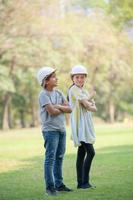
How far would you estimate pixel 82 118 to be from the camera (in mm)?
9898

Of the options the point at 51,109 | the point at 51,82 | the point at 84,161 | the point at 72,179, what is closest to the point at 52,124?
the point at 51,109

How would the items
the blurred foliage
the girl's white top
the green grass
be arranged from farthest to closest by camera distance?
the blurred foliage, the girl's white top, the green grass

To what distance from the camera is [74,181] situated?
1126 cm

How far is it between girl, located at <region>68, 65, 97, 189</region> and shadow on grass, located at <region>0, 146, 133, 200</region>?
1.13ft

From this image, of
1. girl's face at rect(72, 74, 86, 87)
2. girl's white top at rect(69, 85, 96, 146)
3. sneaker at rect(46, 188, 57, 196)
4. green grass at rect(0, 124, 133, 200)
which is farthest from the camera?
girl's face at rect(72, 74, 86, 87)

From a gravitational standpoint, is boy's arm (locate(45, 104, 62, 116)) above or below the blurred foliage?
below

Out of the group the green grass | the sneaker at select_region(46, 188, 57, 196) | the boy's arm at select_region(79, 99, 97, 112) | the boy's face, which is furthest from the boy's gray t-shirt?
the green grass

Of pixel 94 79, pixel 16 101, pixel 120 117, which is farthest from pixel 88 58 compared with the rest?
pixel 120 117

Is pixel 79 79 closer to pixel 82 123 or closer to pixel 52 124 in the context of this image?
pixel 82 123

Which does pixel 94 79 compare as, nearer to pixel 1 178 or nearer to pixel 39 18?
pixel 39 18

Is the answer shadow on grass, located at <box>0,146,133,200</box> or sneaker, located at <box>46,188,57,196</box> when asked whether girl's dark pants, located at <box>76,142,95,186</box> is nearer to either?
shadow on grass, located at <box>0,146,133,200</box>

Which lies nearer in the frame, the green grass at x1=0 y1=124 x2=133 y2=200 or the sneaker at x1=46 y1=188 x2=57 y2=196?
the green grass at x1=0 y1=124 x2=133 y2=200

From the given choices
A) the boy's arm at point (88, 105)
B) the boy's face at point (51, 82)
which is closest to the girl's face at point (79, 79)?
the boy's arm at point (88, 105)

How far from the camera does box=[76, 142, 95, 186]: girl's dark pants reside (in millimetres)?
9820
